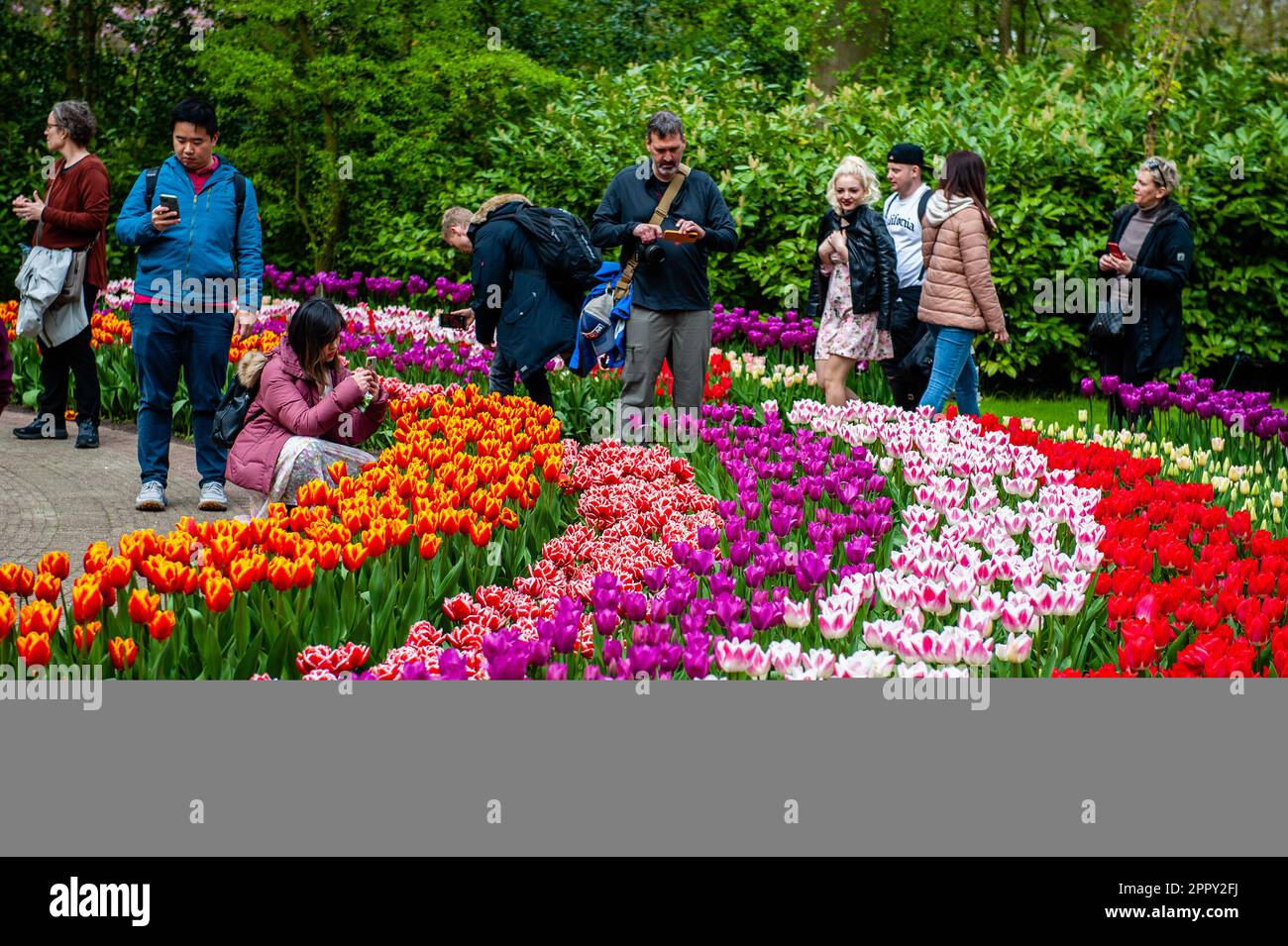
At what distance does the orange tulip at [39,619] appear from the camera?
133 inches

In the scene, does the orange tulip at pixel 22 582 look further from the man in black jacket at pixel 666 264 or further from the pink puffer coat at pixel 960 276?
the pink puffer coat at pixel 960 276

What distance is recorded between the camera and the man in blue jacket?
6.59m

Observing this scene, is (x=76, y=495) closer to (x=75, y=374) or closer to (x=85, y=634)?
(x=75, y=374)

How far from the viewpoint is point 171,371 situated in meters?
6.80

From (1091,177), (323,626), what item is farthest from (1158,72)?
(323,626)

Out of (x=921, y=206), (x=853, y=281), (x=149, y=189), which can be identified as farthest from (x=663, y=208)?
(x=149, y=189)

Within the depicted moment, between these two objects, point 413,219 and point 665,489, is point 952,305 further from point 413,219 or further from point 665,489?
point 413,219

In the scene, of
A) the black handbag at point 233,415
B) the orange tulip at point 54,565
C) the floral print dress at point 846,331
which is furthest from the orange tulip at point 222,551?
the floral print dress at point 846,331

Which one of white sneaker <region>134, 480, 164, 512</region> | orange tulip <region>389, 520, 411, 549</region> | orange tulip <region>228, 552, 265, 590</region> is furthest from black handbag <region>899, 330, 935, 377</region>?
orange tulip <region>228, 552, 265, 590</region>

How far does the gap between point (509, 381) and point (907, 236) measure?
2.29 m

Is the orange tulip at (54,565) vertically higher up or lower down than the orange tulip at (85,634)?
higher up

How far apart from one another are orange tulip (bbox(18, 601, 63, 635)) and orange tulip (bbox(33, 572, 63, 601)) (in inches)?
5.7

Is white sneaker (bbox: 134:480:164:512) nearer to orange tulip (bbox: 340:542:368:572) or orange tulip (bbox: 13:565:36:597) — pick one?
orange tulip (bbox: 340:542:368:572)

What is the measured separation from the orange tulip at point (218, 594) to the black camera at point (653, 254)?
154 inches
